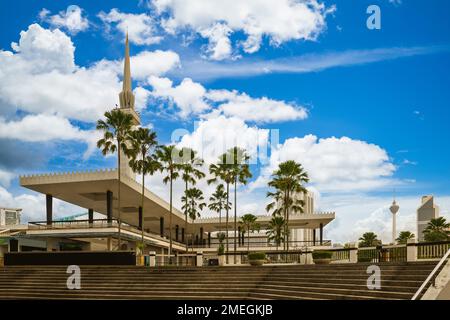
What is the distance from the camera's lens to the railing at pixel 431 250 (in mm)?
21609

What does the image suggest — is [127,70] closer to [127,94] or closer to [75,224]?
[127,94]

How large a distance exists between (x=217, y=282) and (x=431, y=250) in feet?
39.0

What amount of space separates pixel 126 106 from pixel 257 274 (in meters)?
59.8

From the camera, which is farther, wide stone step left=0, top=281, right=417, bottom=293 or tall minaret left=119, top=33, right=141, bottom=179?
tall minaret left=119, top=33, right=141, bottom=179

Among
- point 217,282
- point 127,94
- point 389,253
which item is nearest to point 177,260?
point 217,282

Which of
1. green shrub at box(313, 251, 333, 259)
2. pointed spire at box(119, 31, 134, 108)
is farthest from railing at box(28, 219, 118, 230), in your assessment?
pointed spire at box(119, 31, 134, 108)

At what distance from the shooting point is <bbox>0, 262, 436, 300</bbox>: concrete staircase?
64.5ft

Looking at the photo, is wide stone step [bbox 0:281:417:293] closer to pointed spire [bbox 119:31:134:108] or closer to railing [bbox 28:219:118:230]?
railing [bbox 28:219:118:230]

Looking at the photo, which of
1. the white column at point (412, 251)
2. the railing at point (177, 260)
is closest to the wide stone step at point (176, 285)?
the white column at point (412, 251)

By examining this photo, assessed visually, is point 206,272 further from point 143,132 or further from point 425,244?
point 143,132

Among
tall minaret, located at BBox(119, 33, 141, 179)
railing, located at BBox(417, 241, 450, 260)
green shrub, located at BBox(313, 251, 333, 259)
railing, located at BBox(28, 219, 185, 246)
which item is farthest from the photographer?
tall minaret, located at BBox(119, 33, 141, 179)

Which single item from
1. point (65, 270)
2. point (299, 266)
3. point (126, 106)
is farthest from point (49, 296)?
point (126, 106)

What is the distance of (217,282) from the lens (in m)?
27.3

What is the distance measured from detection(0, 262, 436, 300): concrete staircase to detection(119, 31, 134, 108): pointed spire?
4992cm
